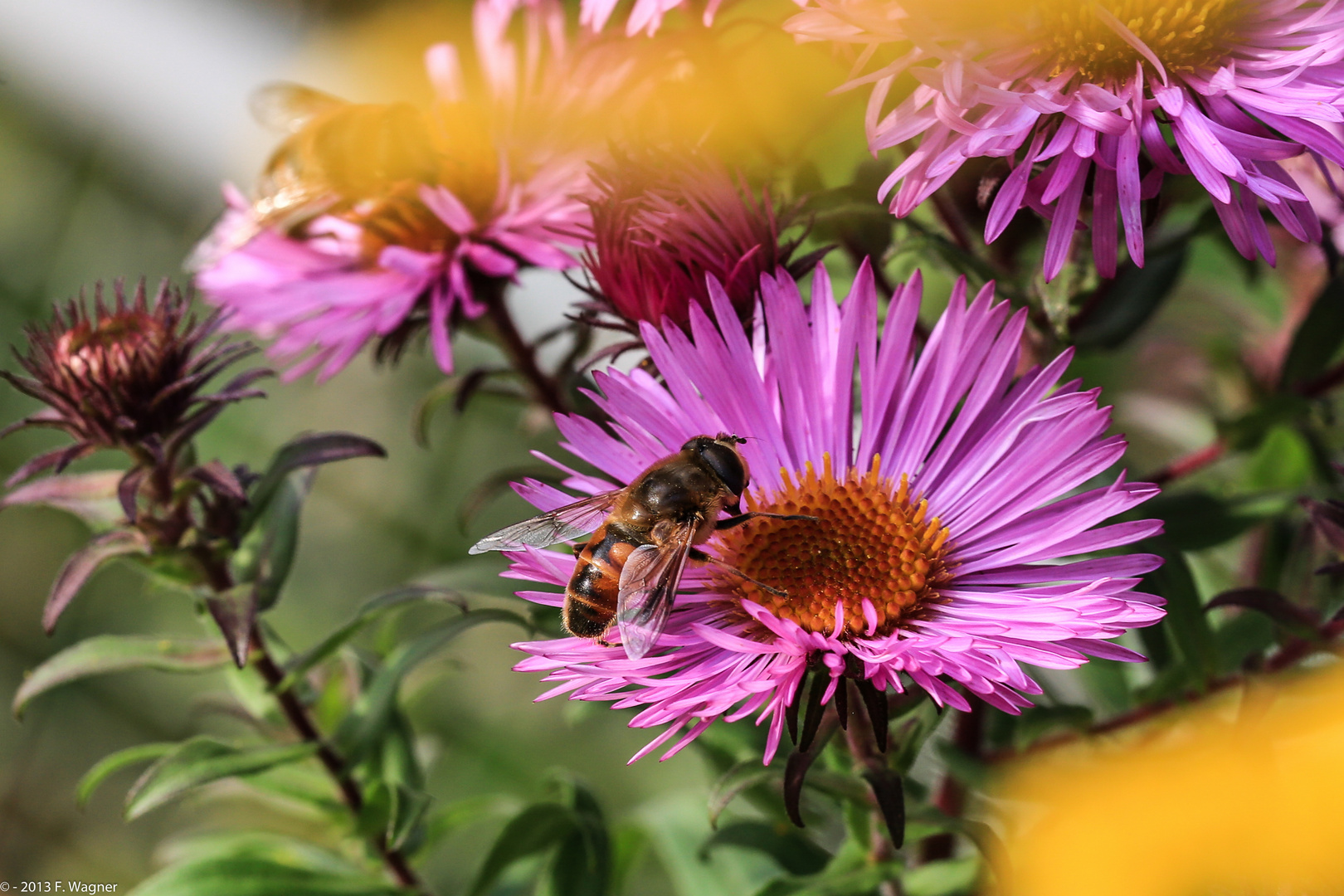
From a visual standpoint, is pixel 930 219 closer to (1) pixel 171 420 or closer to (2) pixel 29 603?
(1) pixel 171 420

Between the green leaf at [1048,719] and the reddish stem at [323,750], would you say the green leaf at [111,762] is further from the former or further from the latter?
the green leaf at [1048,719]

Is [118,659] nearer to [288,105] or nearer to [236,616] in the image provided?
[236,616]

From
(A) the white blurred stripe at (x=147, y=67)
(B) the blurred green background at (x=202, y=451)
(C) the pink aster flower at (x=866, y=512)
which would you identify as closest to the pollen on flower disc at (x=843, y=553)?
(C) the pink aster flower at (x=866, y=512)

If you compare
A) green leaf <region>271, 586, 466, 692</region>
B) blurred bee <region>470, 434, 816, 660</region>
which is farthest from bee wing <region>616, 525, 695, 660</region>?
green leaf <region>271, 586, 466, 692</region>

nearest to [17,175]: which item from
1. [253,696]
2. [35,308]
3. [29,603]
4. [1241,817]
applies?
[35,308]

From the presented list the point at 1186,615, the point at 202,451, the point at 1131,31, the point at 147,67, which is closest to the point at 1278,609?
the point at 1186,615

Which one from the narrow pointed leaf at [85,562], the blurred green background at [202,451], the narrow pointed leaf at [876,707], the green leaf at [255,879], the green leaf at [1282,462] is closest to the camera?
the narrow pointed leaf at [876,707]
